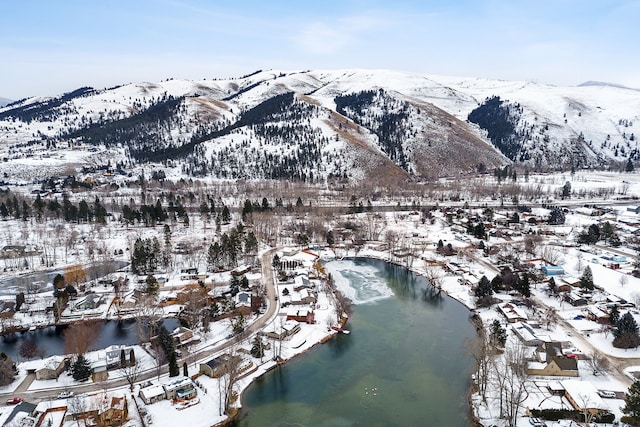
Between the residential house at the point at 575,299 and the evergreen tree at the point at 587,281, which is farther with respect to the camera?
the evergreen tree at the point at 587,281

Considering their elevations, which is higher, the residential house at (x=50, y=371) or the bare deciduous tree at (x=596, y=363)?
the residential house at (x=50, y=371)

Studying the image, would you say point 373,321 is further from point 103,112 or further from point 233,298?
point 103,112

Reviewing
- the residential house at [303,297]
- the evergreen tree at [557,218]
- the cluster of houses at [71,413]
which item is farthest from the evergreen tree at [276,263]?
the evergreen tree at [557,218]

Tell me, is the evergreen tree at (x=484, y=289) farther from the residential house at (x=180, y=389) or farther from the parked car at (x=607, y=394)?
the residential house at (x=180, y=389)

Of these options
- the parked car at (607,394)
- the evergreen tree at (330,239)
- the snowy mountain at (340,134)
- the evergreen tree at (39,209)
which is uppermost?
the snowy mountain at (340,134)

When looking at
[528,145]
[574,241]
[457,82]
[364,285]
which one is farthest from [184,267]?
[457,82]

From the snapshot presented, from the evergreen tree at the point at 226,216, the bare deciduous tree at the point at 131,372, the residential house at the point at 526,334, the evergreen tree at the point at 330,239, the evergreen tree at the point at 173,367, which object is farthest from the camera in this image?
the evergreen tree at the point at 226,216

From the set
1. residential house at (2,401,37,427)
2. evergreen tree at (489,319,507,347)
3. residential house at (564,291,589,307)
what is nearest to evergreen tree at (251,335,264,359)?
residential house at (2,401,37,427)

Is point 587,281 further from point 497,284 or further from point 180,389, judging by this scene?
point 180,389
